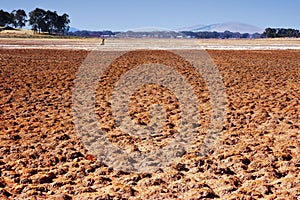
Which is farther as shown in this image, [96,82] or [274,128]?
[96,82]

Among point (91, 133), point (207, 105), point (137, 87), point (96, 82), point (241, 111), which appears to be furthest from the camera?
point (96, 82)

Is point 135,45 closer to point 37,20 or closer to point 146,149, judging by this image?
point 146,149

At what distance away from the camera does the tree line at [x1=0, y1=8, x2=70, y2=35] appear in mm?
133113

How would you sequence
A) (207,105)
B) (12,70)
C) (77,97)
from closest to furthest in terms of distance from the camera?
(207,105) → (77,97) → (12,70)

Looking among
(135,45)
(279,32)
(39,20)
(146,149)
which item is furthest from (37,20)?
(146,149)

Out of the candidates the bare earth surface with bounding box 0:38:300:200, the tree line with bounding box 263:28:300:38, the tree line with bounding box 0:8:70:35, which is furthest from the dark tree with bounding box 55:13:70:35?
the bare earth surface with bounding box 0:38:300:200

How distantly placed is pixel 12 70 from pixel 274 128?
12.4 m

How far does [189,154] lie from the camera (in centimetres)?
633

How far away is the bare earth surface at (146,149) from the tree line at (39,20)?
127 m

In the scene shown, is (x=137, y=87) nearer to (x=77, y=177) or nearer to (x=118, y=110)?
(x=118, y=110)

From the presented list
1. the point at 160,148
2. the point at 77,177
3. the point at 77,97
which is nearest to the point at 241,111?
the point at 160,148

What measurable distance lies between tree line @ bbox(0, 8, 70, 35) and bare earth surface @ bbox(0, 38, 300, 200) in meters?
127

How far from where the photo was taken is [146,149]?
6.70 m

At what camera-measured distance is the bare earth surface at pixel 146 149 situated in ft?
16.2
